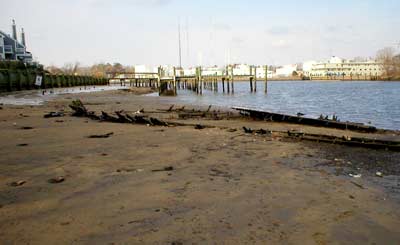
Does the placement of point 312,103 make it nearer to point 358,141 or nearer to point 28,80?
point 358,141

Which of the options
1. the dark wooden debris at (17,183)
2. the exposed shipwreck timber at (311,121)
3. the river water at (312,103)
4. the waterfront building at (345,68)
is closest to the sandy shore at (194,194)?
the dark wooden debris at (17,183)

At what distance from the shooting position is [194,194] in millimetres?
4965

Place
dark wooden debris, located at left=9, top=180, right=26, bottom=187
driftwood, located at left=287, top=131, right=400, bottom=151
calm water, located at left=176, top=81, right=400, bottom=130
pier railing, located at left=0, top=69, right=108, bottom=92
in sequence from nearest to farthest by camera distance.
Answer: dark wooden debris, located at left=9, top=180, right=26, bottom=187, driftwood, located at left=287, top=131, right=400, bottom=151, calm water, located at left=176, top=81, right=400, bottom=130, pier railing, located at left=0, top=69, right=108, bottom=92

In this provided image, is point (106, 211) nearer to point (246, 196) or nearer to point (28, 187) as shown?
point (28, 187)

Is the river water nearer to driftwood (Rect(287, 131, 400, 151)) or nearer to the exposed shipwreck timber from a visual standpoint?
the exposed shipwreck timber

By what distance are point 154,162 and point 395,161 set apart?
5182 mm

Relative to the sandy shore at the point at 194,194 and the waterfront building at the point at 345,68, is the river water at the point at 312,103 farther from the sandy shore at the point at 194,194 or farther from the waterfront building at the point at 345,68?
the waterfront building at the point at 345,68

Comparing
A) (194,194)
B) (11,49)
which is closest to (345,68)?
(11,49)

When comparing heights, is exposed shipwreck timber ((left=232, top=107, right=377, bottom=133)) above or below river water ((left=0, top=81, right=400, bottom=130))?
above

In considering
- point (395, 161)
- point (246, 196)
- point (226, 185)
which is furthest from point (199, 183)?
point (395, 161)

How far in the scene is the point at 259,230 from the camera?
3.81 meters

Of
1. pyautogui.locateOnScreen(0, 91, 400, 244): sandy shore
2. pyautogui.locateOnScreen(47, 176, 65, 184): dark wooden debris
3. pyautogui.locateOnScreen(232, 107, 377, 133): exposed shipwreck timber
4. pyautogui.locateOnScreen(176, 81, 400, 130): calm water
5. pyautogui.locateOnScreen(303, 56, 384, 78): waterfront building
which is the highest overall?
pyautogui.locateOnScreen(303, 56, 384, 78): waterfront building

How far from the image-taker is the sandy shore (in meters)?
3.69

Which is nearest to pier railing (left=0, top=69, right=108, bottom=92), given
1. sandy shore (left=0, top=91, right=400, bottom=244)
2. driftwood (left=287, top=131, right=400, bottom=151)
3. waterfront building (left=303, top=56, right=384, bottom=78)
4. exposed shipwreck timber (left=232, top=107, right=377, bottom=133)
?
exposed shipwreck timber (left=232, top=107, right=377, bottom=133)
